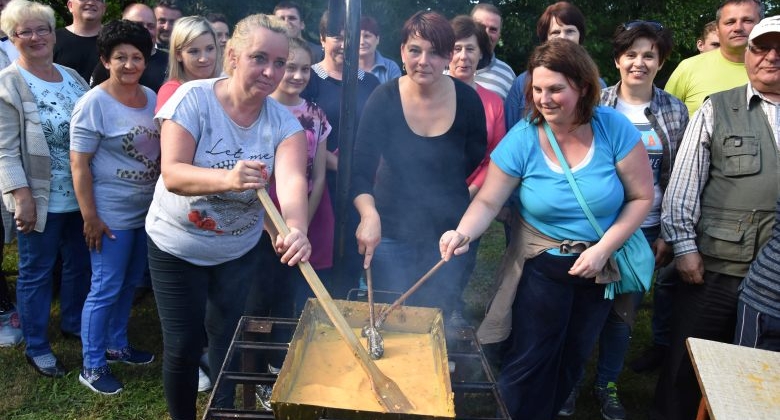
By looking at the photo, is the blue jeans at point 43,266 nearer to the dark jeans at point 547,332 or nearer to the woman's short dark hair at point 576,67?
the dark jeans at point 547,332

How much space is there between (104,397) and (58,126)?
148cm

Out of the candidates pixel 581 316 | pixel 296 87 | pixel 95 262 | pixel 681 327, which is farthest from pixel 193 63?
pixel 681 327

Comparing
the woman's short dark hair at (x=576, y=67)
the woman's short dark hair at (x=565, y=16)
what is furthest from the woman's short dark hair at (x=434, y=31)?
the woman's short dark hair at (x=565, y=16)

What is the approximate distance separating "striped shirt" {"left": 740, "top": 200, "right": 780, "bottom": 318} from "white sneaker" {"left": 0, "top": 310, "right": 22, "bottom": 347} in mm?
4012

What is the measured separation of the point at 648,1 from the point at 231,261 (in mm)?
11561

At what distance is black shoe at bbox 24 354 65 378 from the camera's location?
3.48 m

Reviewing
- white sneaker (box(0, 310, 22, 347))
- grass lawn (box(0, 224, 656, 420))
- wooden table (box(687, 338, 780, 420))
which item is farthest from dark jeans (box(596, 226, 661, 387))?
white sneaker (box(0, 310, 22, 347))

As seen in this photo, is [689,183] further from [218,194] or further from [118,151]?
[118,151]

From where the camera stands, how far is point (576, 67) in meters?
2.50

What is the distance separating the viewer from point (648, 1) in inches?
466

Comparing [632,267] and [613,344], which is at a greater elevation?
[632,267]

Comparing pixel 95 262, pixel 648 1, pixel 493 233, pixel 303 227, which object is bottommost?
pixel 493 233

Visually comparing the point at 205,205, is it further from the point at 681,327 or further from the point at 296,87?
the point at 681,327

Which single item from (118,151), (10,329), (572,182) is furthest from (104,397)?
(572,182)
